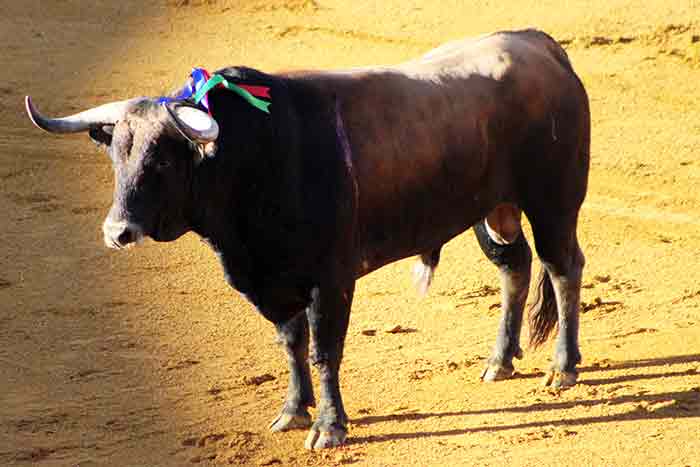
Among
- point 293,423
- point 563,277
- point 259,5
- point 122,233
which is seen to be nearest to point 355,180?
point 122,233

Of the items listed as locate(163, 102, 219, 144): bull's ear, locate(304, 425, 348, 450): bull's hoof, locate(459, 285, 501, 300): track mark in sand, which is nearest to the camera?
locate(163, 102, 219, 144): bull's ear

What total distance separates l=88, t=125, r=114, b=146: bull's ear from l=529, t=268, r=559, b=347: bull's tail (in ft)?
8.53

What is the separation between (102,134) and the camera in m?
6.49

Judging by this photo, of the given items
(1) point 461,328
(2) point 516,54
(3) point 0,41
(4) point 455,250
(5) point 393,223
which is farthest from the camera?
(3) point 0,41

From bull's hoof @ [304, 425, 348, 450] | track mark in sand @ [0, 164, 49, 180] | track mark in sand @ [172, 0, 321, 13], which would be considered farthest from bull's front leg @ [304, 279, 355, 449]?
track mark in sand @ [172, 0, 321, 13]

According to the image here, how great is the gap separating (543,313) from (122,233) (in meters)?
2.75

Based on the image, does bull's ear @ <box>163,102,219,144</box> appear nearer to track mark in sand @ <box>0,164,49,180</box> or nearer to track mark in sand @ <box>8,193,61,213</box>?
track mark in sand @ <box>8,193,61,213</box>

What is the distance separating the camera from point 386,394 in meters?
7.72

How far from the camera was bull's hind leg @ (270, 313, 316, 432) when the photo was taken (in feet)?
23.7

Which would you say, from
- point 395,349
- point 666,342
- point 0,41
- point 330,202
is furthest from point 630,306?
point 0,41

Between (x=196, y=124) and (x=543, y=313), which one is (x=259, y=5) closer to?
(x=543, y=313)

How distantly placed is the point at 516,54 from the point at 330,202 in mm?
1513

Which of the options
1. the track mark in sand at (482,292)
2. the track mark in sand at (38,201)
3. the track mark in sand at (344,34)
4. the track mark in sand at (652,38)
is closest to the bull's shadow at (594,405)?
the track mark in sand at (482,292)

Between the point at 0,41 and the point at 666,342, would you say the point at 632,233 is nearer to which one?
the point at 666,342
